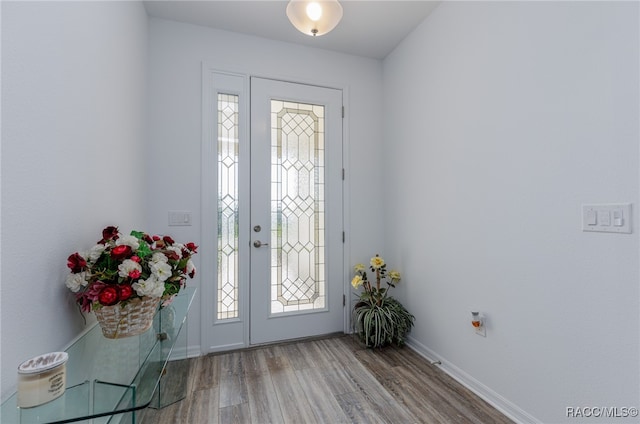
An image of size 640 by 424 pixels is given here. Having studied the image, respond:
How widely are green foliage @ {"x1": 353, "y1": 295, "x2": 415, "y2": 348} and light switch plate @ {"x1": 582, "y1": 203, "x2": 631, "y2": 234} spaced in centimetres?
153

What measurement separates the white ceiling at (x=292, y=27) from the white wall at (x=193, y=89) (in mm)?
95

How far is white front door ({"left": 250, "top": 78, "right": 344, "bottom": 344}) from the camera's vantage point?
256 centimetres

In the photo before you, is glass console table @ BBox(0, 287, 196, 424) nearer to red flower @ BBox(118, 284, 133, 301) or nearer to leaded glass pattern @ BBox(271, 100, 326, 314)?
red flower @ BBox(118, 284, 133, 301)

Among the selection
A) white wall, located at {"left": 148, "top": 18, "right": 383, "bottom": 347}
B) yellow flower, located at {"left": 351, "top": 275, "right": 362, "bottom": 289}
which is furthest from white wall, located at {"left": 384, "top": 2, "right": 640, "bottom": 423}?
white wall, located at {"left": 148, "top": 18, "right": 383, "bottom": 347}

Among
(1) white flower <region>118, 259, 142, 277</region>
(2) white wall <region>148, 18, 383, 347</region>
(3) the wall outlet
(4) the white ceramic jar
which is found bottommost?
(3) the wall outlet

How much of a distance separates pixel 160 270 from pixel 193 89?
6.01 ft

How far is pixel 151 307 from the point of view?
3.94ft

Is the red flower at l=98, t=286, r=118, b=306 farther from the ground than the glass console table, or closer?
farther from the ground

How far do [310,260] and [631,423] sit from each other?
210cm

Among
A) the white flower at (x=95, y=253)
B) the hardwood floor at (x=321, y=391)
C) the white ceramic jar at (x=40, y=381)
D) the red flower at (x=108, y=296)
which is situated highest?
the white flower at (x=95, y=253)

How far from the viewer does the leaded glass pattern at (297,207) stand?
2633 mm

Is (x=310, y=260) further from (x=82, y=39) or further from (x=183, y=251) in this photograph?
(x=82, y=39)

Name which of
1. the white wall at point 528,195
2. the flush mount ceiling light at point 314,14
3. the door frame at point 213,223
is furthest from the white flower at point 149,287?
the white wall at point 528,195

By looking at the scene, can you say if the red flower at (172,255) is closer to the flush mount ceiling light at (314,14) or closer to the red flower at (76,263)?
the red flower at (76,263)
